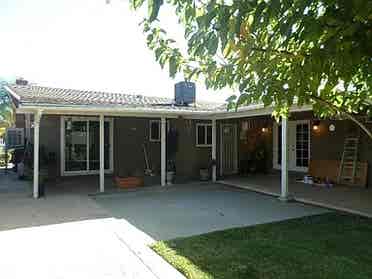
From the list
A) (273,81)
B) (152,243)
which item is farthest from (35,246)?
(273,81)

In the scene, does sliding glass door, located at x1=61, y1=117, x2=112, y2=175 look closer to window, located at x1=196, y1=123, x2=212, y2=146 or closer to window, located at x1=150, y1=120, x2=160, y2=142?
window, located at x1=150, y1=120, x2=160, y2=142

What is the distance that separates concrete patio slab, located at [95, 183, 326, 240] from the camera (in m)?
6.01

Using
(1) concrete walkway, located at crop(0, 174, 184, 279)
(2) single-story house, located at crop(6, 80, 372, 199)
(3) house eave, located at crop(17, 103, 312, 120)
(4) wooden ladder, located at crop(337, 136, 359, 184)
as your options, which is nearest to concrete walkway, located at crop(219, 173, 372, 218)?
(4) wooden ladder, located at crop(337, 136, 359, 184)

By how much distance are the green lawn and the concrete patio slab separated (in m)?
0.56

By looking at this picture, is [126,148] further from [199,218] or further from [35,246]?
[35,246]

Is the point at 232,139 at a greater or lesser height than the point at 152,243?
greater

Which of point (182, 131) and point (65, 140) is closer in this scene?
point (65, 140)

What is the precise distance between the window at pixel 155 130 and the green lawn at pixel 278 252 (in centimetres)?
806

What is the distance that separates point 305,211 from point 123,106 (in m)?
5.70

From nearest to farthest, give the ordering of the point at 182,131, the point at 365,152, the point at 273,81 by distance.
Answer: the point at 273,81, the point at 365,152, the point at 182,131

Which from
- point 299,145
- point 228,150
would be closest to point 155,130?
point 228,150

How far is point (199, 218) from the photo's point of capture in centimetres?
660

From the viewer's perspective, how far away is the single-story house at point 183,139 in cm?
1087

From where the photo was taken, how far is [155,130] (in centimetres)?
1341
